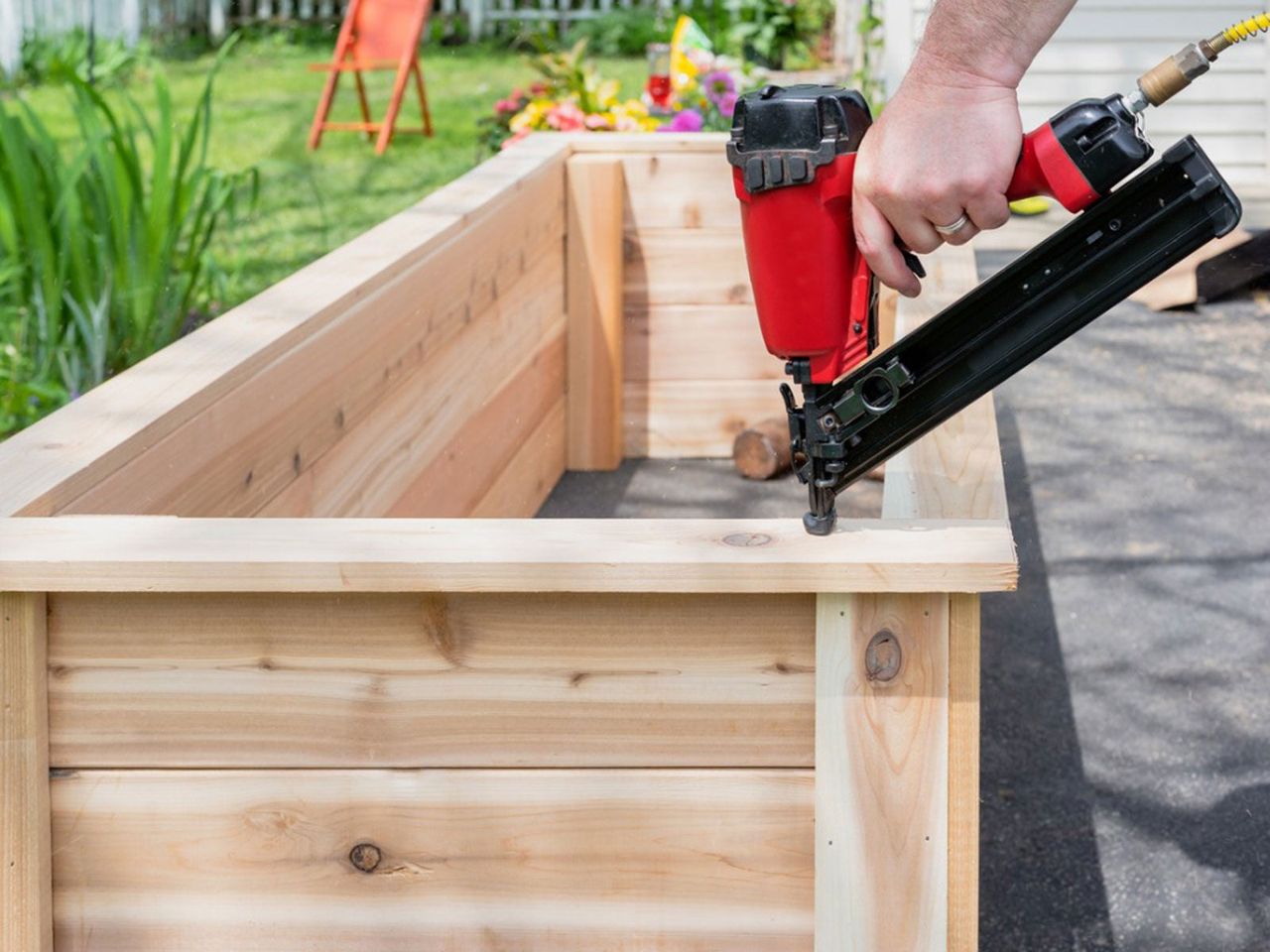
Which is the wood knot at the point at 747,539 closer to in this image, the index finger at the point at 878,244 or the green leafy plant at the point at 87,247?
the index finger at the point at 878,244

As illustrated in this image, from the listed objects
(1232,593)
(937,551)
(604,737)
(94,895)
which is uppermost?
(937,551)

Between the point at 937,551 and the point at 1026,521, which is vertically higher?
the point at 937,551

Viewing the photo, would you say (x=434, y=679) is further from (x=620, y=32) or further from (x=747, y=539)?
(x=620, y=32)

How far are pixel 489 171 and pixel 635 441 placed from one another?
92cm

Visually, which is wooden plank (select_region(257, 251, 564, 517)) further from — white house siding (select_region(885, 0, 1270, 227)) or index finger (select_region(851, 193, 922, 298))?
white house siding (select_region(885, 0, 1270, 227))

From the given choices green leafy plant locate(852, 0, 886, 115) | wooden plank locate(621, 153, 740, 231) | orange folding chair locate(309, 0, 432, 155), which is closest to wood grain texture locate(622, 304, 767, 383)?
wooden plank locate(621, 153, 740, 231)

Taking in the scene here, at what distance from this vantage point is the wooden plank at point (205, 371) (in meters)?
1.50

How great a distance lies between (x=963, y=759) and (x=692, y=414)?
2.73 m

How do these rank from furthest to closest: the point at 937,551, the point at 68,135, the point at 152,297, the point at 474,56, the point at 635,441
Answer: the point at 474,56 → the point at 68,135 → the point at 635,441 → the point at 152,297 → the point at 937,551

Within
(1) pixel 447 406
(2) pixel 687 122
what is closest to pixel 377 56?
(2) pixel 687 122

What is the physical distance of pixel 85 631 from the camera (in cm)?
132

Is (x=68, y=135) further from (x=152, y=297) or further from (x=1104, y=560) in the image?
(x=1104, y=560)

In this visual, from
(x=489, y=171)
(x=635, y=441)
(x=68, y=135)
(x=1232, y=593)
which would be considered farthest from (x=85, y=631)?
(x=68, y=135)

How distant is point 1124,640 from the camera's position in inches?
119
